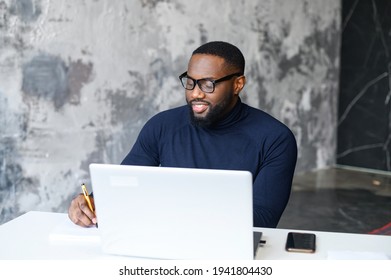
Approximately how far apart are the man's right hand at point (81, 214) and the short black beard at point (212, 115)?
0.53m

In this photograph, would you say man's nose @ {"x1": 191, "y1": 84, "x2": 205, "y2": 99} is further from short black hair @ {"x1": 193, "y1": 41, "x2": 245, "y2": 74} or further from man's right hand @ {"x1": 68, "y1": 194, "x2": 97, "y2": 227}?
man's right hand @ {"x1": 68, "y1": 194, "x2": 97, "y2": 227}

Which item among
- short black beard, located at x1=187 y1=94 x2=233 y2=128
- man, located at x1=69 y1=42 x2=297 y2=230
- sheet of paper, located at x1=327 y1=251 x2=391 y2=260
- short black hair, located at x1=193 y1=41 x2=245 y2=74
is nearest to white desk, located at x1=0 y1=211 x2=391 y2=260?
sheet of paper, located at x1=327 y1=251 x2=391 y2=260

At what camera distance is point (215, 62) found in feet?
6.72

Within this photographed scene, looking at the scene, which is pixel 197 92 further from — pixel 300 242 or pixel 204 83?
pixel 300 242

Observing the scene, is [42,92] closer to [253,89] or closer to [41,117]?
[41,117]

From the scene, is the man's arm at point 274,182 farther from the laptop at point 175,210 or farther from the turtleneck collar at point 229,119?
the laptop at point 175,210

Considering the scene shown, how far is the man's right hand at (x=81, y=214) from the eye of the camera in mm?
1774

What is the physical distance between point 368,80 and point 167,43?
2.42m

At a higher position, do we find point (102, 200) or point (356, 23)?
point (356, 23)

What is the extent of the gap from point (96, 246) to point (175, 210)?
36 centimetres

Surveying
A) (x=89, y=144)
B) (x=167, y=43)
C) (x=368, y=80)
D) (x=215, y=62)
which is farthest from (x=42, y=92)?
(x=368, y=80)

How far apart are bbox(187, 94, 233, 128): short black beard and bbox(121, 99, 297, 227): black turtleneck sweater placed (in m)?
0.06

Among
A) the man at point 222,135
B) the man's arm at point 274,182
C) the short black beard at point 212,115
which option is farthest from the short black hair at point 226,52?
the man's arm at point 274,182

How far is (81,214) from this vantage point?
179cm
